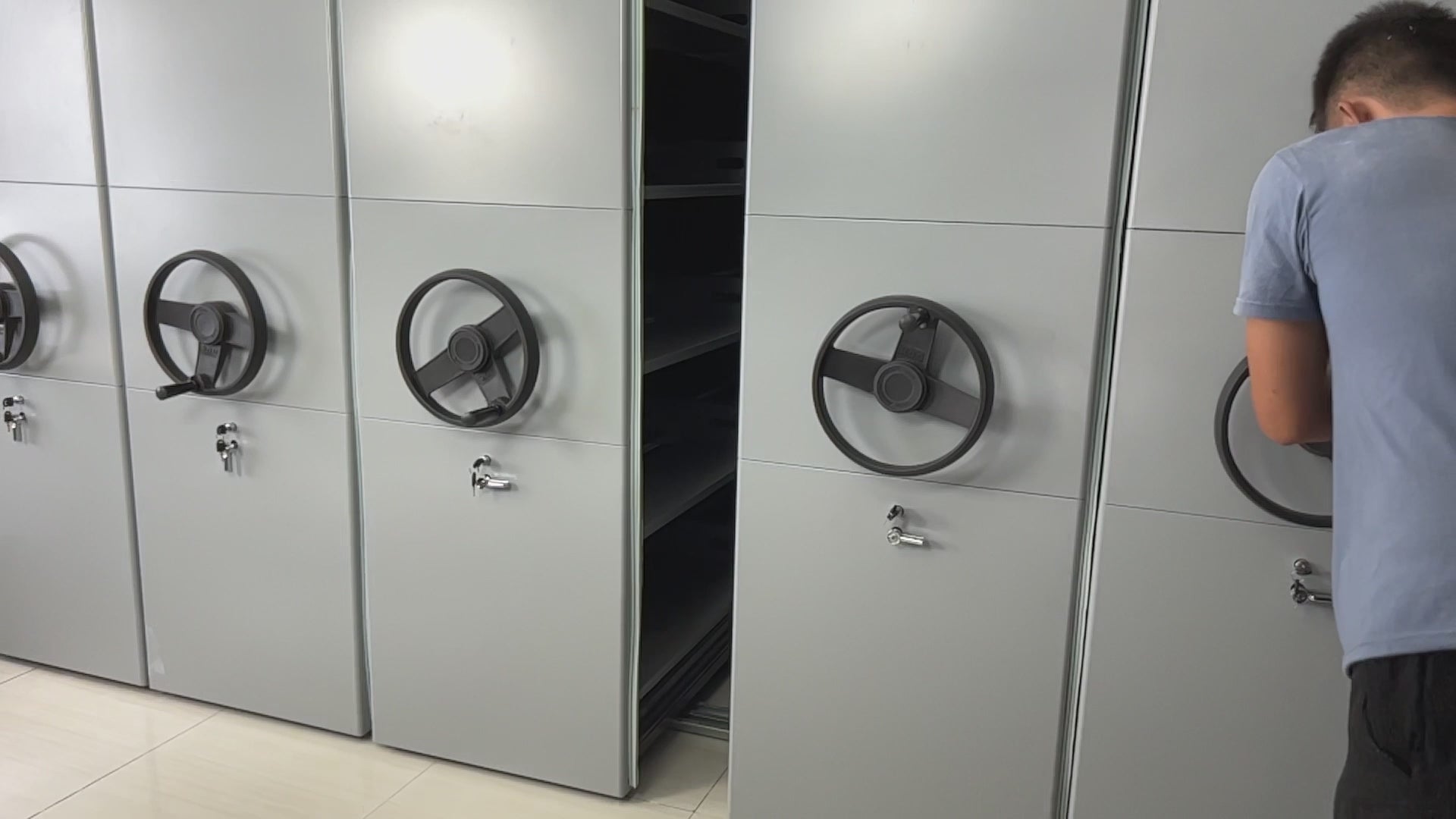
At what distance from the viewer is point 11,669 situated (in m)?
2.90

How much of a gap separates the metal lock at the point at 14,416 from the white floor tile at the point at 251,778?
91cm

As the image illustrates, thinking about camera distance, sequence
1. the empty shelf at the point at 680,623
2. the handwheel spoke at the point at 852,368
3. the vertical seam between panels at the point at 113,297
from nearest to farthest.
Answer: the handwheel spoke at the point at 852,368 → the vertical seam between panels at the point at 113,297 → the empty shelf at the point at 680,623

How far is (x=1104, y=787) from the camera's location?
6.25ft

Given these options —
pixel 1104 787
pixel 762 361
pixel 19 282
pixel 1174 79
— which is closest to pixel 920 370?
pixel 762 361

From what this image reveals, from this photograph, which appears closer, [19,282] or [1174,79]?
[1174,79]

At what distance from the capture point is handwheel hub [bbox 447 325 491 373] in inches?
83.9

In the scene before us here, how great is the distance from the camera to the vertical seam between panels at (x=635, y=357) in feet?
6.66

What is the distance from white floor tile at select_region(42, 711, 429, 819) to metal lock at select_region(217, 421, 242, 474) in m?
0.66

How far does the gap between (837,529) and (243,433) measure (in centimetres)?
A: 144

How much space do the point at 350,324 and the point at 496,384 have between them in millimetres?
430

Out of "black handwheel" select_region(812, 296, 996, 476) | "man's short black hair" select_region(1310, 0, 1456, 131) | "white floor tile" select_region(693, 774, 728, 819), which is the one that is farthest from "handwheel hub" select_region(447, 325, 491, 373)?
"man's short black hair" select_region(1310, 0, 1456, 131)

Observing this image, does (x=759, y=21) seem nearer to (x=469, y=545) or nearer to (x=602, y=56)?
(x=602, y=56)

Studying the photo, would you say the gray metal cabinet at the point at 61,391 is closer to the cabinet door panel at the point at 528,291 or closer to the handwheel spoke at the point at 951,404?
the cabinet door panel at the point at 528,291

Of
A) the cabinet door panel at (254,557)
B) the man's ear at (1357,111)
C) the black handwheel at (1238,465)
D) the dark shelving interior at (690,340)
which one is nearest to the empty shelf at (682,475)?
the dark shelving interior at (690,340)
